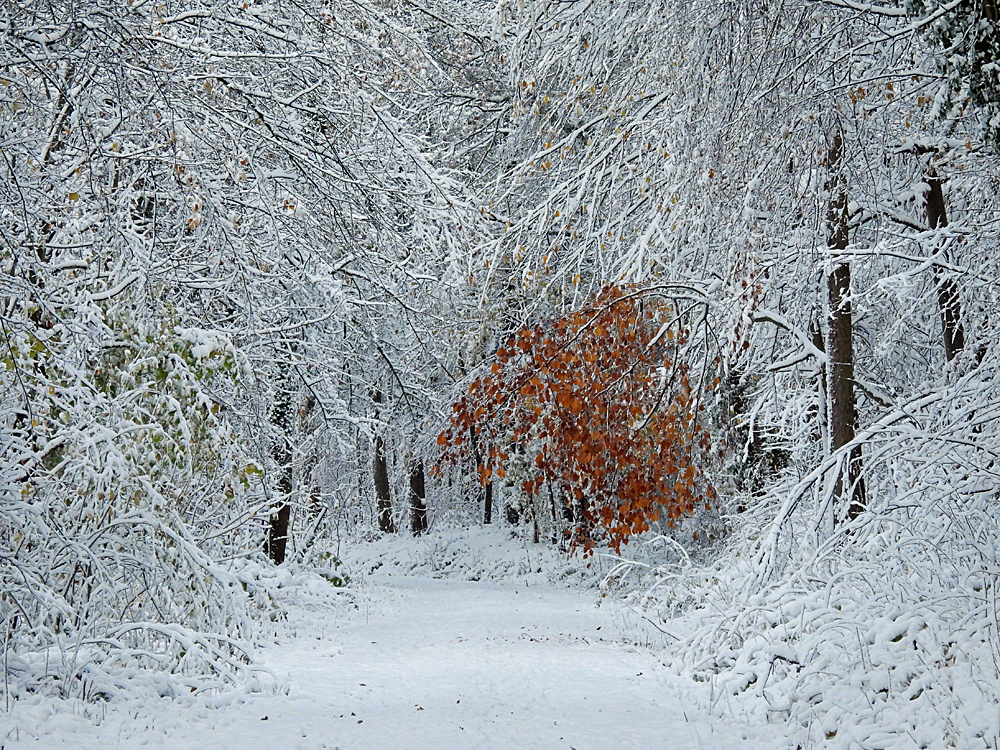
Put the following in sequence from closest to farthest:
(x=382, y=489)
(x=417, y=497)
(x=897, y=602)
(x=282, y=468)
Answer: (x=897, y=602) → (x=282, y=468) → (x=382, y=489) → (x=417, y=497)

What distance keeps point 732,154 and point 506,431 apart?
8.05 ft

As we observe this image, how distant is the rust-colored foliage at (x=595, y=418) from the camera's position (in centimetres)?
627

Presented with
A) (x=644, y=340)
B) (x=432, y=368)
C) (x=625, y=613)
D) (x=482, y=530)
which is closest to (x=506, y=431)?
(x=644, y=340)

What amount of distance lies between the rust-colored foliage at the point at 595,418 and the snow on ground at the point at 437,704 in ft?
5.10

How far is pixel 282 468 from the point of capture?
13.6m

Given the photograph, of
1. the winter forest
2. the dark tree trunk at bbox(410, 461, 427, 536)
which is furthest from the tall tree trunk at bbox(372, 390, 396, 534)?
the winter forest

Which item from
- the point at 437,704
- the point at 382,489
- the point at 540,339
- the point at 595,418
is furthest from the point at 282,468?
the point at 382,489

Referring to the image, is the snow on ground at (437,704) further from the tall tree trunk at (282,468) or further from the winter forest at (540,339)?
the tall tree trunk at (282,468)

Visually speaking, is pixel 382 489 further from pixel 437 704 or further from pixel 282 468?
pixel 437 704

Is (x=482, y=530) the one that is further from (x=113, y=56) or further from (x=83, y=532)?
(x=113, y=56)

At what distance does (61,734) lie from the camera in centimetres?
616

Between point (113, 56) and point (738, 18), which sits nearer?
point (113, 56)

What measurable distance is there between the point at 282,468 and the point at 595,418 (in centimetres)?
811

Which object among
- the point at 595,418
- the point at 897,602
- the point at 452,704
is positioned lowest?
the point at 452,704
